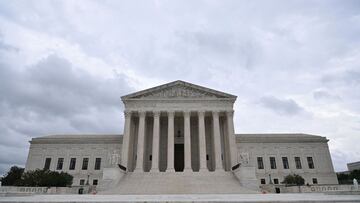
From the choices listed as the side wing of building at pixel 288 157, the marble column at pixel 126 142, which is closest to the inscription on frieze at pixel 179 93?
the marble column at pixel 126 142

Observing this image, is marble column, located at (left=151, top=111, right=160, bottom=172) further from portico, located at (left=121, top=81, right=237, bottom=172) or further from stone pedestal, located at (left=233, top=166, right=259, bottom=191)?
stone pedestal, located at (left=233, top=166, right=259, bottom=191)

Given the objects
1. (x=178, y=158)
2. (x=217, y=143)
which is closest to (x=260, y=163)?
(x=217, y=143)

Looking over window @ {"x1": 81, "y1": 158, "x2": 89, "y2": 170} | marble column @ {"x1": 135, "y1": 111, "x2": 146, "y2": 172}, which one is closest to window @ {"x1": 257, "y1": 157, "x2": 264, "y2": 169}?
marble column @ {"x1": 135, "y1": 111, "x2": 146, "y2": 172}

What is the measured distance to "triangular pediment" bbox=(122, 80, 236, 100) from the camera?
1657 inches

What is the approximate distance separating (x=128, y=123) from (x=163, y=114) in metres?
6.05

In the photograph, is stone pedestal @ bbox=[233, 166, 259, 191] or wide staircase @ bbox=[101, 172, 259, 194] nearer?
wide staircase @ bbox=[101, 172, 259, 194]

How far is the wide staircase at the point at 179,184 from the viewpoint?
27062mm

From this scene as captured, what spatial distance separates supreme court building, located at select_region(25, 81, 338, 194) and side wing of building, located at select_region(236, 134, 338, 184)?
174mm

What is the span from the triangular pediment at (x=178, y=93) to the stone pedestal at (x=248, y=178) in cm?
1404

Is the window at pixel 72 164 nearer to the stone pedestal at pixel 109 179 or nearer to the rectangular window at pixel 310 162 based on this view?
the stone pedestal at pixel 109 179

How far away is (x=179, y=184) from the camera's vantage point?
2998cm

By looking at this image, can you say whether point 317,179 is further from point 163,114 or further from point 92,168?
point 92,168

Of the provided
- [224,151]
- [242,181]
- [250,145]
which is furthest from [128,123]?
[250,145]

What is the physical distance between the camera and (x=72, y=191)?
28.1 metres
